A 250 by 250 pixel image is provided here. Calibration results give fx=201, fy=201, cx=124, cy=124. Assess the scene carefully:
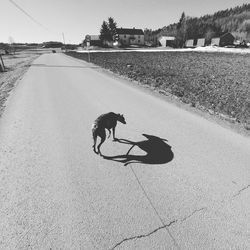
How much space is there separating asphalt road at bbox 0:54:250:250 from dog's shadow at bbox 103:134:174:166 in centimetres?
2

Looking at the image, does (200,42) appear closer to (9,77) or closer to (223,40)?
(223,40)

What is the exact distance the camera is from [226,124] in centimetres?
642

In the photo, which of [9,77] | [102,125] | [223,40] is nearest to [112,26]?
[223,40]

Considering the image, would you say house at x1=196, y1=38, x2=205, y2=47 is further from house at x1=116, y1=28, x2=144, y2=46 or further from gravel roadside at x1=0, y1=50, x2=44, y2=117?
gravel roadside at x1=0, y1=50, x2=44, y2=117

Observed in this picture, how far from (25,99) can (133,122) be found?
5.85 m

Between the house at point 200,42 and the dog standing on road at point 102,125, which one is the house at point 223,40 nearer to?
the house at point 200,42

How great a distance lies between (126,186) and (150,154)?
1279 mm

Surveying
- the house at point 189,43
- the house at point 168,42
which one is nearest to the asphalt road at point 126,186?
the house at point 189,43

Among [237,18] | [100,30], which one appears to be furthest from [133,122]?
[237,18]

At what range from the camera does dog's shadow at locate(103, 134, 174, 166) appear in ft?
15.2

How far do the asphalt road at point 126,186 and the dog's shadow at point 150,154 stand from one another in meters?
0.02

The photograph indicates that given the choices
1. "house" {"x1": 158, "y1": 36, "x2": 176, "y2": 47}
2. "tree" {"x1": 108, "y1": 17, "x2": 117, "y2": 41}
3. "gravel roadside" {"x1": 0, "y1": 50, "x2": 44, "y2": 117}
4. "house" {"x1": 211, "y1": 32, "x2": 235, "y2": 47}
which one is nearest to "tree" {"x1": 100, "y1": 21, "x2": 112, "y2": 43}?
"tree" {"x1": 108, "y1": 17, "x2": 117, "y2": 41}

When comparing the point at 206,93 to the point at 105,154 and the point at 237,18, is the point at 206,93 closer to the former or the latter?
the point at 105,154

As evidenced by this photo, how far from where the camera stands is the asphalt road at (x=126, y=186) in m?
2.87
